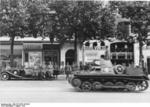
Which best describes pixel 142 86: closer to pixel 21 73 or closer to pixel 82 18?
pixel 82 18

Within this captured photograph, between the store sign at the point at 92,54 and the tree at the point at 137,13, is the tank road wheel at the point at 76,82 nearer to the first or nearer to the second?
the tree at the point at 137,13

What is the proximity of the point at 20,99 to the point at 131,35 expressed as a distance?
58.8 feet

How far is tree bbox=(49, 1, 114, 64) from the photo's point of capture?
24.6m

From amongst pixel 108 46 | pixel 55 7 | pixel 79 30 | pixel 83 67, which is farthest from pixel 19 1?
pixel 108 46

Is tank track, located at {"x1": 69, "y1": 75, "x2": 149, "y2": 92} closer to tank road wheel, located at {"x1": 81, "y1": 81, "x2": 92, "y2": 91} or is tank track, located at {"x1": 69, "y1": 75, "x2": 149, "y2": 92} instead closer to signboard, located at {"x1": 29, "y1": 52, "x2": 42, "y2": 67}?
tank road wheel, located at {"x1": 81, "y1": 81, "x2": 92, "y2": 91}

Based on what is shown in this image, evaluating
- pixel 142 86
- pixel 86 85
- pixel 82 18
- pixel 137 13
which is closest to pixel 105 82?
pixel 86 85

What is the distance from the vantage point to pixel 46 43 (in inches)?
1357

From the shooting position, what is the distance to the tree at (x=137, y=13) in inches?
992

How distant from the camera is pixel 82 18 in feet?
81.2

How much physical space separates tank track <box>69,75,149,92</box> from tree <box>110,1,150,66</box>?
10.8 metres

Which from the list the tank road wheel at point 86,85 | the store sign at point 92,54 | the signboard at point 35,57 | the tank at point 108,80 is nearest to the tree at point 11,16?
the signboard at point 35,57

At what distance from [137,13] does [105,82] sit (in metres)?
11.8

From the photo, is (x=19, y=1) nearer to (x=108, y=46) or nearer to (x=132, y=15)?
(x=132, y=15)

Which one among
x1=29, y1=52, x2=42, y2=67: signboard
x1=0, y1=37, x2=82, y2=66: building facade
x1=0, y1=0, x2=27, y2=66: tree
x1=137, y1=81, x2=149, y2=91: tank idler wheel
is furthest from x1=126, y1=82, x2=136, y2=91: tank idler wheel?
x1=29, y1=52, x2=42, y2=67: signboard
